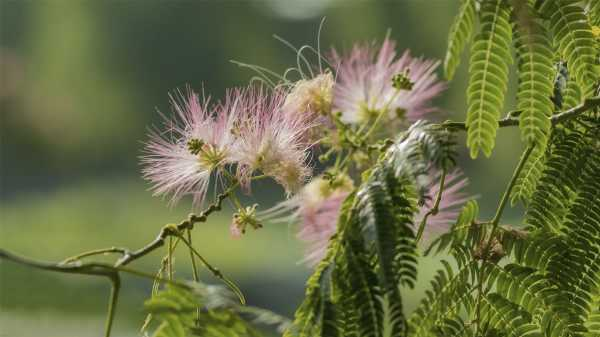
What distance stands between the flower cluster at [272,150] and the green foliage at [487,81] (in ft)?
0.29

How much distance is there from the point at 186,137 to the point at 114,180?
8215 mm

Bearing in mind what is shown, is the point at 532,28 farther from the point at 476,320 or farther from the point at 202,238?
the point at 202,238

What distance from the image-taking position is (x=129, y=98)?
9.39 meters

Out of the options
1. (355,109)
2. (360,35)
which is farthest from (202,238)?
(355,109)

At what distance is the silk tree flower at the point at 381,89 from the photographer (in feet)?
2.98

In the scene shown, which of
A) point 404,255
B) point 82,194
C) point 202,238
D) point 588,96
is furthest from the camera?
point 82,194

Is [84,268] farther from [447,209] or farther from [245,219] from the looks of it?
[447,209]

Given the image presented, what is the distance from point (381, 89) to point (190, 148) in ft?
0.90

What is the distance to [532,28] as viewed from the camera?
2.01 feet

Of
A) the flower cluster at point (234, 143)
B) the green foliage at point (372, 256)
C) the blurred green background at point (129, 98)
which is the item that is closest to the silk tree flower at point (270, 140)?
the flower cluster at point (234, 143)

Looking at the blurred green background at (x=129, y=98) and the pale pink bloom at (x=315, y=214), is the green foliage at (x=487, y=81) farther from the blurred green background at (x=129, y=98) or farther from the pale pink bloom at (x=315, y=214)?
the blurred green background at (x=129, y=98)

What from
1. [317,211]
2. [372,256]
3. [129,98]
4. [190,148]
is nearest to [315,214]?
[317,211]

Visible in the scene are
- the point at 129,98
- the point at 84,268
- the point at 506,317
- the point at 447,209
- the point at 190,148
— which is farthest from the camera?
the point at 129,98

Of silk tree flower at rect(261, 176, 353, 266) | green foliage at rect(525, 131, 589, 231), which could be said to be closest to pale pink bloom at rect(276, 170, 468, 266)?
silk tree flower at rect(261, 176, 353, 266)
